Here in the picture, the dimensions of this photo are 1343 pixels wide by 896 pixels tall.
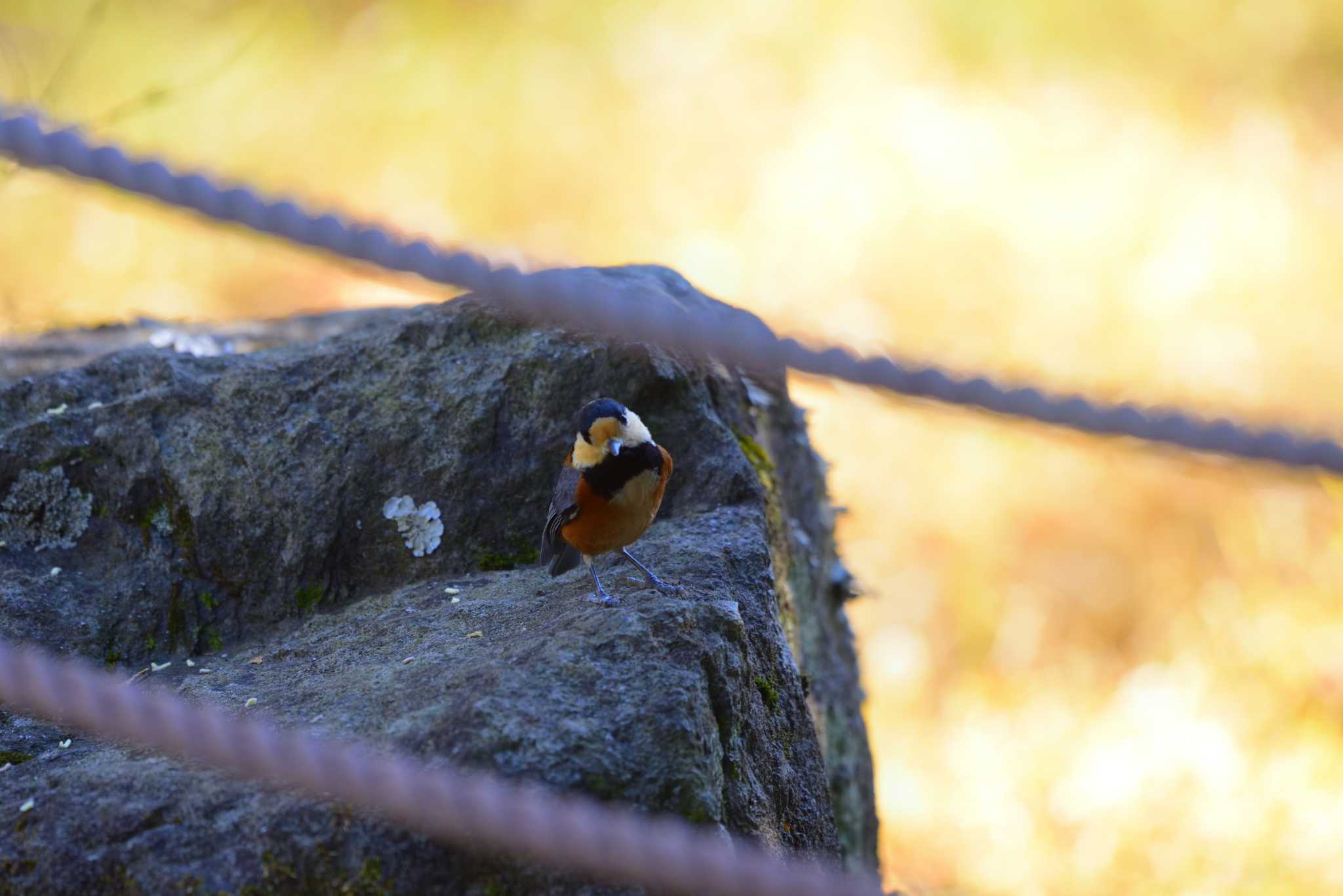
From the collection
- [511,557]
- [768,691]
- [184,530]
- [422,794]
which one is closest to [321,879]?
[422,794]

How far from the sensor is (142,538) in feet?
12.2

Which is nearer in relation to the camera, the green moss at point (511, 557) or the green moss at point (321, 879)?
the green moss at point (321, 879)

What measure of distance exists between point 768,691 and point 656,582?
41 centimetres

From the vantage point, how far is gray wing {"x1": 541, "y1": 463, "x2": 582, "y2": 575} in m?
3.49

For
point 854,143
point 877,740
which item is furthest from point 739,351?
point 854,143

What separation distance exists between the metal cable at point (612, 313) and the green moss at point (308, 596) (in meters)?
1.97

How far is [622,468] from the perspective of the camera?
3422 mm

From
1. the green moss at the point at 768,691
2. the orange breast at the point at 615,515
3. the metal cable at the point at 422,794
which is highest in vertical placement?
the orange breast at the point at 615,515

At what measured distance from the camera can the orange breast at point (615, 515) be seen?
3.37 meters

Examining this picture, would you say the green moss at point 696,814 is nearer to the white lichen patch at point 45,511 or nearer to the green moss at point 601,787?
the green moss at point 601,787

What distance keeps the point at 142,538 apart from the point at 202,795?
4.66 feet

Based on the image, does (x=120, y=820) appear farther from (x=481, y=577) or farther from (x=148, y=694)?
(x=481, y=577)

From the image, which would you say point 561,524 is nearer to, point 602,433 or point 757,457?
point 602,433

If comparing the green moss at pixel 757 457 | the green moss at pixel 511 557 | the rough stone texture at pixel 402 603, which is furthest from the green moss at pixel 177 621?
the green moss at pixel 757 457
